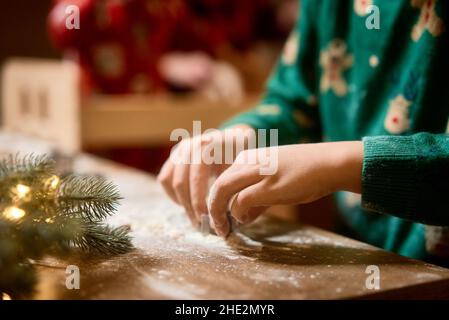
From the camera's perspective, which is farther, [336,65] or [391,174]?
[336,65]

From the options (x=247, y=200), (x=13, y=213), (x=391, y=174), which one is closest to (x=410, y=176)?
(x=391, y=174)

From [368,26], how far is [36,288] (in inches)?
23.9

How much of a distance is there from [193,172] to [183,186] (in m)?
0.02

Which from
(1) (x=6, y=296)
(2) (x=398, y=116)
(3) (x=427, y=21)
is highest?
(3) (x=427, y=21)

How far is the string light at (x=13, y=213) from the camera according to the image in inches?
21.3

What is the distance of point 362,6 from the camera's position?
2.87 feet

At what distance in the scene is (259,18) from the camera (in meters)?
2.12

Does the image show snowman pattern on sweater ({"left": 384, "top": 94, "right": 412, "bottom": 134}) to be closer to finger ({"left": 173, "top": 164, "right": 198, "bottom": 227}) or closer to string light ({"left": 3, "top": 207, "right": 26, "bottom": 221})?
finger ({"left": 173, "top": 164, "right": 198, "bottom": 227})

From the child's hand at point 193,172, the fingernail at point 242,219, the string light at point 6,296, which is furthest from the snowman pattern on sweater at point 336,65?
the string light at point 6,296

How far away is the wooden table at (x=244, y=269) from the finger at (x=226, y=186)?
4cm

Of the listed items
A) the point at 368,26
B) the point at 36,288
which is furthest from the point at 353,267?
the point at 368,26

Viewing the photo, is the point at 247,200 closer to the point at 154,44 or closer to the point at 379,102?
the point at 379,102

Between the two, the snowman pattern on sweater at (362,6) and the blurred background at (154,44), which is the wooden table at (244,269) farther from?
the blurred background at (154,44)

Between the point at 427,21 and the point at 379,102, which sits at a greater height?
the point at 427,21
